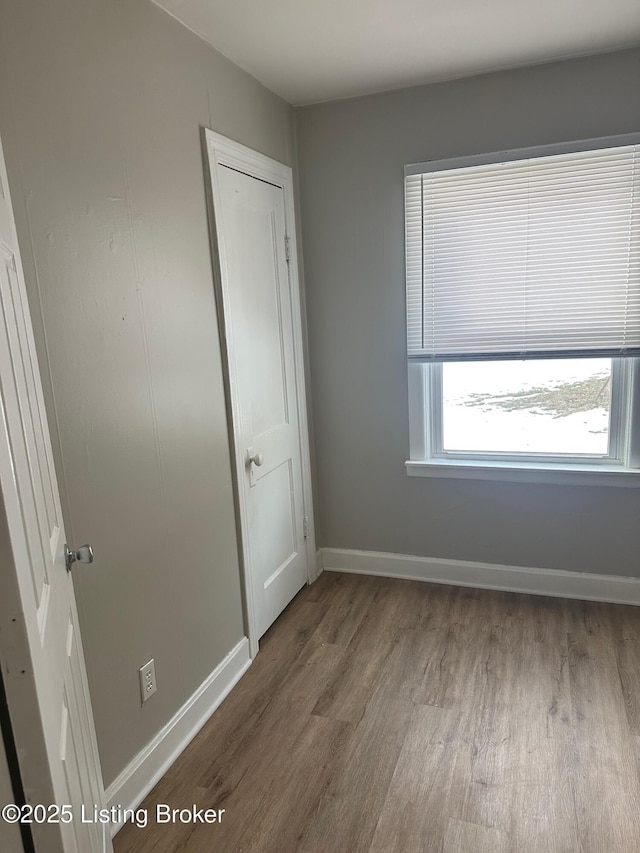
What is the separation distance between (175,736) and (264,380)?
1.46m

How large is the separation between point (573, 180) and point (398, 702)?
234cm

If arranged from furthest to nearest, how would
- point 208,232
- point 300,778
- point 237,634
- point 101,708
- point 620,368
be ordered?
point 620,368 < point 237,634 < point 208,232 < point 300,778 < point 101,708

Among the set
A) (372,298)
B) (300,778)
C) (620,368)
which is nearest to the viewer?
(300,778)

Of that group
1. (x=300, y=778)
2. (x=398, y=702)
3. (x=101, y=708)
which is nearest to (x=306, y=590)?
(x=398, y=702)

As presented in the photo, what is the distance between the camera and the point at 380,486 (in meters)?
3.19

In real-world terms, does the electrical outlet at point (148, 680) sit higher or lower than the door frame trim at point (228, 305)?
lower

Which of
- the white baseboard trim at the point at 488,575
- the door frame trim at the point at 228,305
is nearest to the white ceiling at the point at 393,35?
the door frame trim at the point at 228,305

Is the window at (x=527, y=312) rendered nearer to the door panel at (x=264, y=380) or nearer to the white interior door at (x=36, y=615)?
the door panel at (x=264, y=380)

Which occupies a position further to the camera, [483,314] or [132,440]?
[483,314]

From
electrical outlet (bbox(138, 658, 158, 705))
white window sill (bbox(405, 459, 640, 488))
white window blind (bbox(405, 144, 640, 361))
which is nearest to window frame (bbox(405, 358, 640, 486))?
white window sill (bbox(405, 459, 640, 488))

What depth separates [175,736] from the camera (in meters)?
2.01

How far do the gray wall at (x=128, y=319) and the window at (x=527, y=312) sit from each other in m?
1.14

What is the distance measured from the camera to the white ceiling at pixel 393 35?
6.61ft

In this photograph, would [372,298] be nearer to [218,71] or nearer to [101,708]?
[218,71]
